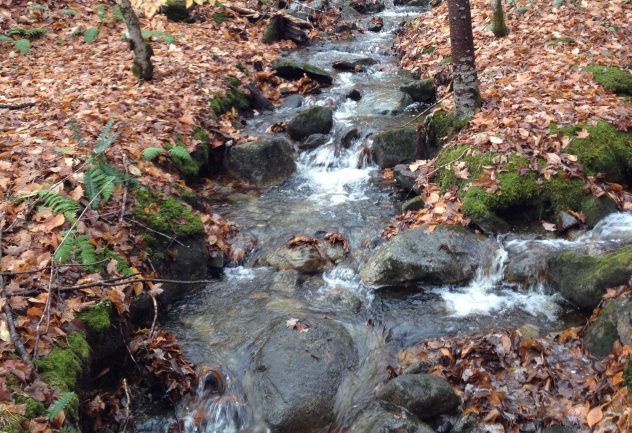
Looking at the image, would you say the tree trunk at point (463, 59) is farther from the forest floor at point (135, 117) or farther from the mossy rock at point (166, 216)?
the mossy rock at point (166, 216)

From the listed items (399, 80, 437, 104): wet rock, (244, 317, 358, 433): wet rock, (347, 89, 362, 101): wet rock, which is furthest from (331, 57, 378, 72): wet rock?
(244, 317, 358, 433): wet rock

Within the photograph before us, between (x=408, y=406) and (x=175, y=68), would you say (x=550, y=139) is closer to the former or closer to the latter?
(x=408, y=406)

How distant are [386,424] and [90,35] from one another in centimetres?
1164

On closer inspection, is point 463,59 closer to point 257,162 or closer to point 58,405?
A: point 257,162

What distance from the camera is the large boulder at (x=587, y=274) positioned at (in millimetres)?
5078

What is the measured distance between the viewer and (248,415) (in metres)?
4.82

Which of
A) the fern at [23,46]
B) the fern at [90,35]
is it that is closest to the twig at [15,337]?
the fern at [23,46]

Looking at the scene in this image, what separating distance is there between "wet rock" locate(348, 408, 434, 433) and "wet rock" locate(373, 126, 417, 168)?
5.49 m

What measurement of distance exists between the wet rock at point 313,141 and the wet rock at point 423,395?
247 inches

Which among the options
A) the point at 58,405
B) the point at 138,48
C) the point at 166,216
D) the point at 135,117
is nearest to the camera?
the point at 58,405

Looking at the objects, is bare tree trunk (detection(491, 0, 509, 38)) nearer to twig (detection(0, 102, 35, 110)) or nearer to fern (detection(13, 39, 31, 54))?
twig (detection(0, 102, 35, 110))

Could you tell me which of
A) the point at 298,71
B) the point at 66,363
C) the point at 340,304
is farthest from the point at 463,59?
the point at 66,363

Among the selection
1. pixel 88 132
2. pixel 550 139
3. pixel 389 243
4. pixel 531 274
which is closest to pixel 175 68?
pixel 88 132

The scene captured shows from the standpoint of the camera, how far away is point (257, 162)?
361 inches
